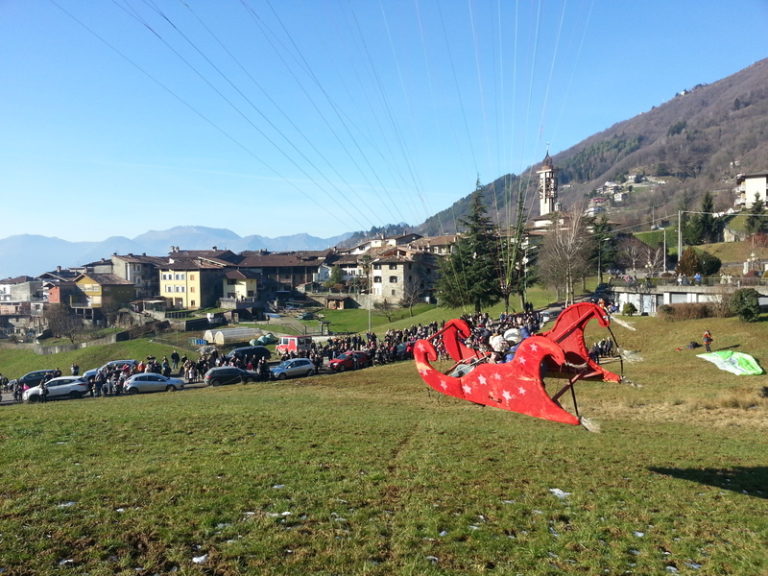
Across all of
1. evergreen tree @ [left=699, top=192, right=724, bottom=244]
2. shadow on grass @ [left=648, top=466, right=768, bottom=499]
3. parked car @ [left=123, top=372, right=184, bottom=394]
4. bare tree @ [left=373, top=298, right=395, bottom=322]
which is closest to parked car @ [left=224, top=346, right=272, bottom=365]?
parked car @ [left=123, top=372, right=184, bottom=394]

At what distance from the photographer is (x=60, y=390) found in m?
31.8

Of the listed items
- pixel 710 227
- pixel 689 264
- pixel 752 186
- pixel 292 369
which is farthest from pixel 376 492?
pixel 752 186

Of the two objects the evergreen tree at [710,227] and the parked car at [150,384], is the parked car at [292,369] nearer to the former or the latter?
the parked car at [150,384]

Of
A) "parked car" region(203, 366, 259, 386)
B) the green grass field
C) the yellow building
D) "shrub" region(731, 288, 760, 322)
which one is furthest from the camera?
the yellow building

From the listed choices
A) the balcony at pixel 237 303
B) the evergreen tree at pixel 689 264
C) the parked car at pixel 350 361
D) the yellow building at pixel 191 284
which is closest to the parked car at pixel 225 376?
the parked car at pixel 350 361

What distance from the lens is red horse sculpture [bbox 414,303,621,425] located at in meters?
11.0

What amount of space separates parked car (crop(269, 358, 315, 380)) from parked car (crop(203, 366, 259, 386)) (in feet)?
6.13

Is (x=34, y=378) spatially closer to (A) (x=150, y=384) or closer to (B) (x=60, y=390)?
(B) (x=60, y=390)

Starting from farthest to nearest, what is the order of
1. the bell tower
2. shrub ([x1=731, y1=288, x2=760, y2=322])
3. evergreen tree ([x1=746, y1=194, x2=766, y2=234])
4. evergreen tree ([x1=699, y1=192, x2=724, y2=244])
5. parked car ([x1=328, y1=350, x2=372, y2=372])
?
evergreen tree ([x1=699, y1=192, x2=724, y2=244]), evergreen tree ([x1=746, y1=194, x2=766, y2=234]), the bell tower, parked car ([x1=328, y1=350, x2=372, y2=372]), shrub ([x1=731, y1=288, x2=760, y2=322])

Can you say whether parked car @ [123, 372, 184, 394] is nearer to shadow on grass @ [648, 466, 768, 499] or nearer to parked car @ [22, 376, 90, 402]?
parked car @ [22, 376, 90, 402]

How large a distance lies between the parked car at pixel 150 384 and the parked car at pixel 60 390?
2409mm

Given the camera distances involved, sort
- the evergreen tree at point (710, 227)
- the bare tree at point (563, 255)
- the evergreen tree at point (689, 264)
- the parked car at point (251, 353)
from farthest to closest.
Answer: the evergreen tree at point (710, 227)
the evergreen tree at point (689, 264)
the bare tree at point (563, 255)
the parked car at point (251, 353)

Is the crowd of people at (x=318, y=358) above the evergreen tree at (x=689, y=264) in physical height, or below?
below

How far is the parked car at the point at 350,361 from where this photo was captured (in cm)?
3986
